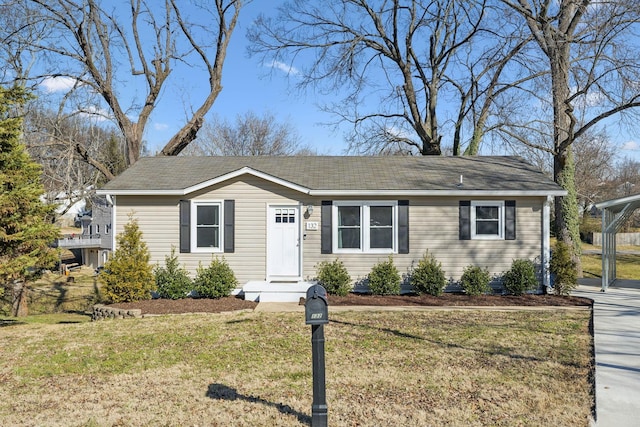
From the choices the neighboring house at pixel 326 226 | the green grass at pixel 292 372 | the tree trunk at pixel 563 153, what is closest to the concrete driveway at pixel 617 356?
the green grass at pixel 292 372

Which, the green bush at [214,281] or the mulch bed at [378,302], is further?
the green bush at [214,281]

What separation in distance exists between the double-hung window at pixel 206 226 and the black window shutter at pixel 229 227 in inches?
6.2

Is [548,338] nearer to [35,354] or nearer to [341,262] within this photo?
[341,262]

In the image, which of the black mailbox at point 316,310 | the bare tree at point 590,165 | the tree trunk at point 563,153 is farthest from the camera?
the bare tree at point 590,165

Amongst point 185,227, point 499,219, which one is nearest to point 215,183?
point 185,227

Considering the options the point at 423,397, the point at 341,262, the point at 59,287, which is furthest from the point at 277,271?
the point at 59,287

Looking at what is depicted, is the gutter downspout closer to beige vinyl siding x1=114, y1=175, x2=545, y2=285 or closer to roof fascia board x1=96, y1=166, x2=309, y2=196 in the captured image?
beige vinyl siding x1=114, y1=175, x2=545, y2=285

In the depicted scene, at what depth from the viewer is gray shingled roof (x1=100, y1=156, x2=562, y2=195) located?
13.2 m

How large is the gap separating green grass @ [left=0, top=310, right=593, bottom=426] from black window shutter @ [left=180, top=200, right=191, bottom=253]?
11.6 feet

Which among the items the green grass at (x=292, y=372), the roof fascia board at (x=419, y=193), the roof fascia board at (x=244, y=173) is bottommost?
the green grass at (x=292, y=372)

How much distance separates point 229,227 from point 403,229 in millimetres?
4471

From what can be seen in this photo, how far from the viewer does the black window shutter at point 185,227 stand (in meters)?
13.2

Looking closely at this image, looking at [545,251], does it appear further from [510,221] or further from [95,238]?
[95,238]

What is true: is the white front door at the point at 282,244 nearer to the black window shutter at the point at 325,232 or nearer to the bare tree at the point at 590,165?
the black window shutter at the point at 325,232
